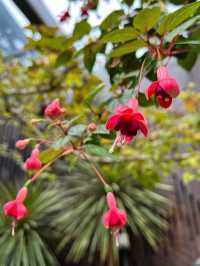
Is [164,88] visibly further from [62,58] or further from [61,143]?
[62,58]

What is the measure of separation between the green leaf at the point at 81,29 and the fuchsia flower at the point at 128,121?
0.24 metres

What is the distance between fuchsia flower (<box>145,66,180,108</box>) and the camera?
0.26m

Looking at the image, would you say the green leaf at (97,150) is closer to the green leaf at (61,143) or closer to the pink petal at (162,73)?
the green leaf at (61,143)

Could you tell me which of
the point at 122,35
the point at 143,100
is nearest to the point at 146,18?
the point at 122,35

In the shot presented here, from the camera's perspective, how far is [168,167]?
156cm

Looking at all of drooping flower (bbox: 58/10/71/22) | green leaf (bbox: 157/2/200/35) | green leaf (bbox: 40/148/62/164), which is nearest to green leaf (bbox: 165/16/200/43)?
green leaf (bbox: 157/2/200/35)

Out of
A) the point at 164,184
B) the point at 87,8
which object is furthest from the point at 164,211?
the point at 87,8

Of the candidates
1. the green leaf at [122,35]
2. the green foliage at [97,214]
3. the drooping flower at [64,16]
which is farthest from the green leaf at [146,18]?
the green foliage at [97,214]

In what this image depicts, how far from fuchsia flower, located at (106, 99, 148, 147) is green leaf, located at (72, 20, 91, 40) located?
239mm

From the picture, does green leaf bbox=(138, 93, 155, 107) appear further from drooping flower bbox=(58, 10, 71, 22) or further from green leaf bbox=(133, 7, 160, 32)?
drooping flower bbox=(58, 10, 71, 22)

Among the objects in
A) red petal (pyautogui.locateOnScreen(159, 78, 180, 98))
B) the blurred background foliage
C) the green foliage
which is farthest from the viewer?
the green foliage

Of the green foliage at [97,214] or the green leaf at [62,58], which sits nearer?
the green leaf at [62,58]

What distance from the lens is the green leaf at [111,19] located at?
0.43 meters

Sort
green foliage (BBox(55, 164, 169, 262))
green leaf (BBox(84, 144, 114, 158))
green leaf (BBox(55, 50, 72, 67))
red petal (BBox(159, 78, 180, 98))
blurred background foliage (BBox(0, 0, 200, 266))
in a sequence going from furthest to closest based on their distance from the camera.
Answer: green foliage (BBox(55, 164, 169, 262)), blurred background foliage (BBox(0, 0, 200, 266)), green leaf (BBox(55, 50, 72, 67)), green leaf (BBox(84, 144, 114, 158)), red petal (BBox(159, 78, 180, 98))
